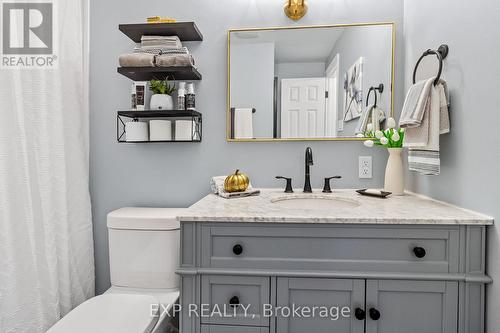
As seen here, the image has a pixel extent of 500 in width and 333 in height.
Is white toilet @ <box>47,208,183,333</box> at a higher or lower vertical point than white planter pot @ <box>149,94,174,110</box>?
lower

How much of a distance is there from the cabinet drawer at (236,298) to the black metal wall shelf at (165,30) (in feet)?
4.24

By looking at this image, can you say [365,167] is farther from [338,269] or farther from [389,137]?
[338,269]

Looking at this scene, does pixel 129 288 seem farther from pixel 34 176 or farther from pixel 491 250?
pixel 491 250

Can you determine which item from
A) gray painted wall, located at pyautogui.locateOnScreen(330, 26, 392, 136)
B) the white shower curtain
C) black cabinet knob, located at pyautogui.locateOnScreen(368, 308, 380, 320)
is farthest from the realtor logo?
black cabinet knob, located at pyautogui.locateOnScreen(368, 308, 380, 320)

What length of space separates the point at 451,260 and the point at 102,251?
185cm

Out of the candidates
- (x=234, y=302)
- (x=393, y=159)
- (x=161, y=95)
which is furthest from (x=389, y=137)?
(x=161, y=95)

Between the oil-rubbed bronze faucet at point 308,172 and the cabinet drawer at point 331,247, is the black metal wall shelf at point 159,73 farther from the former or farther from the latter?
the cabinet drawer at point 331,247

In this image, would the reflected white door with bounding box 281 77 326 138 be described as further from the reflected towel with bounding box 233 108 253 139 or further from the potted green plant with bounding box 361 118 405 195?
the potted green plant with bounding box 361 118 405 195

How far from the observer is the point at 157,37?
1746 mm

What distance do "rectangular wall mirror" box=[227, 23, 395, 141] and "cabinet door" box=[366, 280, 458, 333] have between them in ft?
2.98

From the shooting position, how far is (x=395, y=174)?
5.35 ft

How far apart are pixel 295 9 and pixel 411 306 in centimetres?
157

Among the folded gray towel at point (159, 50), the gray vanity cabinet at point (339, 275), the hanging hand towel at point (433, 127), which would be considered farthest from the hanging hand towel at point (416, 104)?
the folded gray towel at point (159, 50)

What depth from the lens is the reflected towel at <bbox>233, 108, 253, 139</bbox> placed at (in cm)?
185
